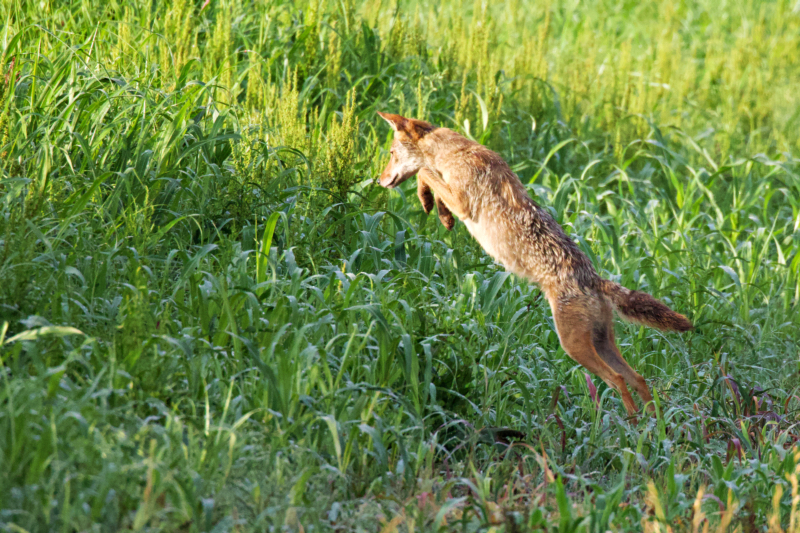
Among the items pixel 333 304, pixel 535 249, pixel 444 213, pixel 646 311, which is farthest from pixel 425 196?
pixel 646 311

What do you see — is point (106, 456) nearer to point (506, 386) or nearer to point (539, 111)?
point (506, 386)

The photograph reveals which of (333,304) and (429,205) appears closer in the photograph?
(333,304)

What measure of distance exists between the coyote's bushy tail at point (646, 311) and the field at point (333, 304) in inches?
19.2

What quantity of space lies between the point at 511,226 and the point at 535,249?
19 centimetres

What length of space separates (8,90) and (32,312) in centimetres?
177

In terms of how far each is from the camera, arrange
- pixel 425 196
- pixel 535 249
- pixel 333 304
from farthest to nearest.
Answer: pixel 425 196
pixel 535 249
pixel 333 304

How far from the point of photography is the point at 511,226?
15.4 feet

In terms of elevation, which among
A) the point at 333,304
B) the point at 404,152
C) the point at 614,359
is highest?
the point at 404,152

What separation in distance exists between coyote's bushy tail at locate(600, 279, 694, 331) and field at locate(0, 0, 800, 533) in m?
0.49

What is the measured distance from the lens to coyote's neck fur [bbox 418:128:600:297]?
458 cm

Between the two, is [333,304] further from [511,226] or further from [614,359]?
[614,359]

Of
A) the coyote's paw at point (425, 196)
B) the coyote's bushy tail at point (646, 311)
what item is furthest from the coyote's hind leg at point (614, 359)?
the coyote's paw at point (425, 196)

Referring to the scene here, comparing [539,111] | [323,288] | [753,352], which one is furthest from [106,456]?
[539,111]

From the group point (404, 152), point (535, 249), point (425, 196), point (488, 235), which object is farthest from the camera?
point (404, 152)
